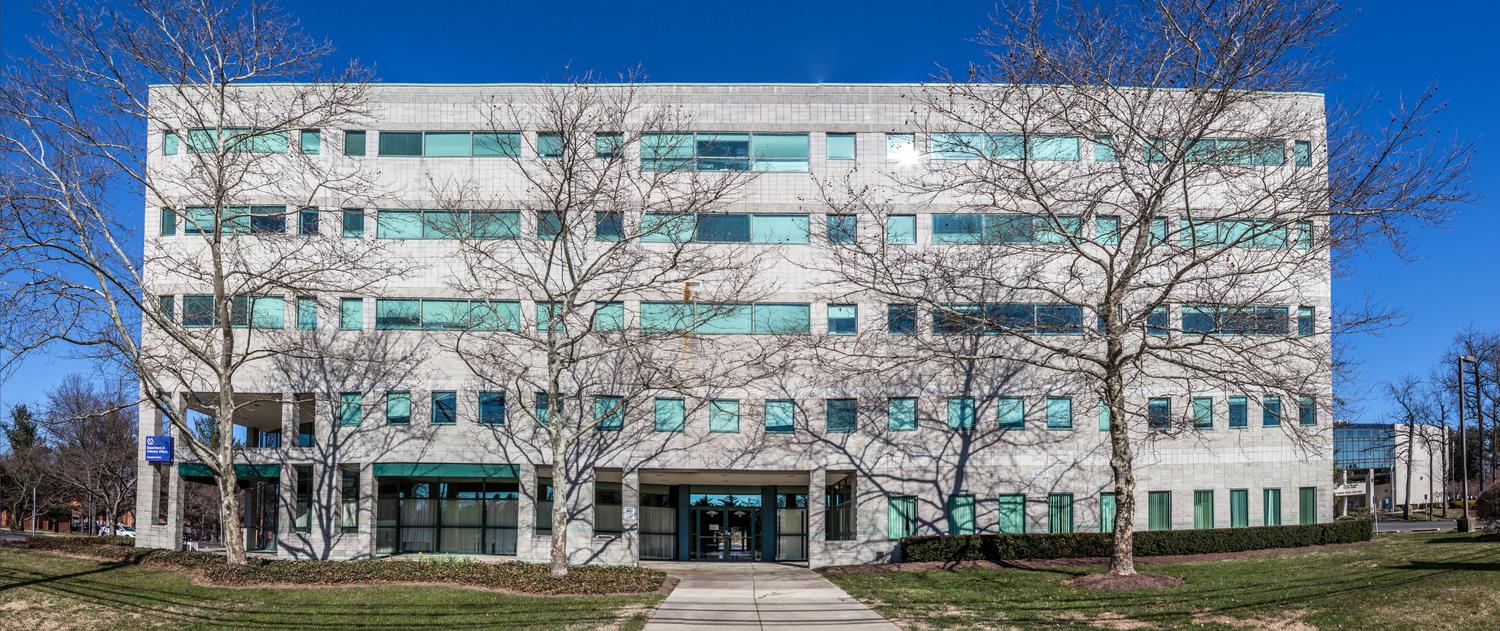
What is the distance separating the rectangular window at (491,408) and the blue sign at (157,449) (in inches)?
400

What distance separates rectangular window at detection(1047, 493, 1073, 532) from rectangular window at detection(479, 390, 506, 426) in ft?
57.3

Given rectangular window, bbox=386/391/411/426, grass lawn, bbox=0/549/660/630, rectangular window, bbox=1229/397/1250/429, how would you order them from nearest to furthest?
grass lawn, bbox=0/549/660/630 < rectangular window, bbox=386/391/411/426 < rectangular window, bbox=1229/397/1250/429

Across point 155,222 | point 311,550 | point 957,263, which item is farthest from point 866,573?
point 155,222

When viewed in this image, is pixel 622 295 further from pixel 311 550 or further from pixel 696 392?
pixel 311 550

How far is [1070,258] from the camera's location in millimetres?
34594

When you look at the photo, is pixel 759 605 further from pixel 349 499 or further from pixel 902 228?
pixel 349 499

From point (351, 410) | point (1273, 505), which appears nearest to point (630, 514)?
point (351, 410)

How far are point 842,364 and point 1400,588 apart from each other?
56.6 ft

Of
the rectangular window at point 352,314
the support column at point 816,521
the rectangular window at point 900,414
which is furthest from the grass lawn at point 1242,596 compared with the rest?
the rectangular window at point 352,314

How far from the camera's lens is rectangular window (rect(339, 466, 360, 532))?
111 ft

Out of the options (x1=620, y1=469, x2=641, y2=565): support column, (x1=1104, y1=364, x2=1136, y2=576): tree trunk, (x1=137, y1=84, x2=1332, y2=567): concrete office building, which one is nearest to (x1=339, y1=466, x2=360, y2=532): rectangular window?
(x1=137, y1=84, x2=1332, y2=567): concrete office building

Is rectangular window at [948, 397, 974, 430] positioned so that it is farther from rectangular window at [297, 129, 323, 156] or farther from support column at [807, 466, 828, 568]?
rectangular window at [297, 129, 323, 156]

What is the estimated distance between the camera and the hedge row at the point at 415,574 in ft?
77.9

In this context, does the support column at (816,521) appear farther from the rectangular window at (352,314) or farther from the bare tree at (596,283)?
the rectangular window at (352,314)
